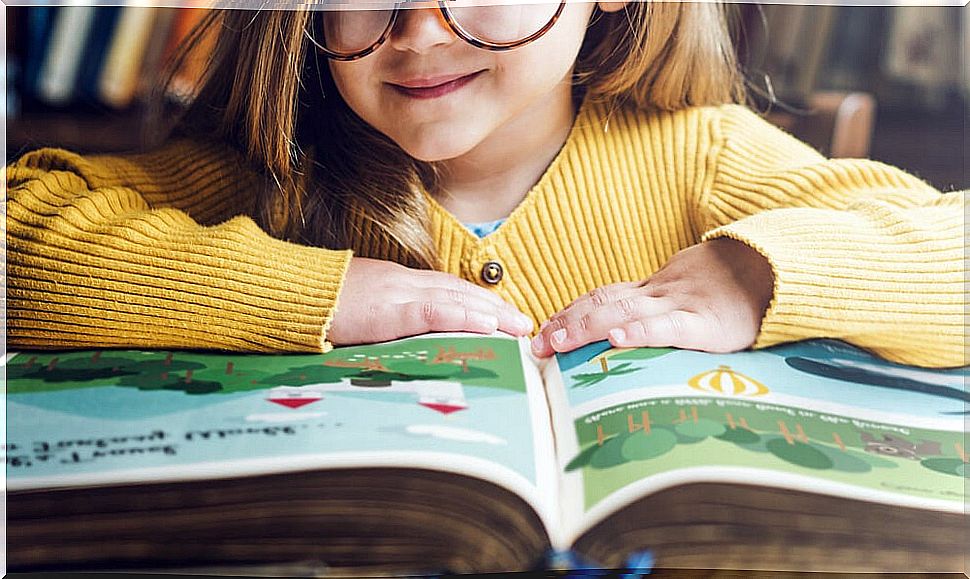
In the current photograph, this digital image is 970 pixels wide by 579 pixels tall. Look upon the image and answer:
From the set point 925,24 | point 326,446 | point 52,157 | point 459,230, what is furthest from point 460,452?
point 925,24

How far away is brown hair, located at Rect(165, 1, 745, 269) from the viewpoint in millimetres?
596

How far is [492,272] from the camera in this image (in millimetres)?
616

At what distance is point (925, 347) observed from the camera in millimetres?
562

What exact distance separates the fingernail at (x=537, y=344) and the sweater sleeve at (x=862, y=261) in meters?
0.11

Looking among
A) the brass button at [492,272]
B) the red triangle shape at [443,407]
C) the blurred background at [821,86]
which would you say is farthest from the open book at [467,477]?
the blurred background at [821,86]

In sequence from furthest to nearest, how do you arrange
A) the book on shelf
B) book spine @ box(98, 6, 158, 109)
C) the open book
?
book spine @ box(98, 6, 158, 109) < the book on shelf < the open book

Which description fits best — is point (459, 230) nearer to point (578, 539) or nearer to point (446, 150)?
point (446, 150)

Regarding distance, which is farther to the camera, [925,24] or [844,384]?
[925,24]

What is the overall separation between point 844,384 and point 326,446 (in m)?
0.27

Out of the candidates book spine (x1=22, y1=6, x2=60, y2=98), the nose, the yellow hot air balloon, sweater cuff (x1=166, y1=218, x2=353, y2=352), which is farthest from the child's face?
book spine (x1=22, y1=6, x2=60, y2=98)

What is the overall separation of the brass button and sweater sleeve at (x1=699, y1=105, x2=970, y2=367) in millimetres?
126

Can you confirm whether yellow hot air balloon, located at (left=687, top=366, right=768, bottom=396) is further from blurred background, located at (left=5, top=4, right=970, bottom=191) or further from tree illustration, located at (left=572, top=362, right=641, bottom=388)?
blurred background, located at (left=5, top=4, right=970, bottom=191)

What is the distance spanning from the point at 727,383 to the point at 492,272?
169 mm

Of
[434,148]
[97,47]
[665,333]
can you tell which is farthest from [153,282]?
[97,47]
